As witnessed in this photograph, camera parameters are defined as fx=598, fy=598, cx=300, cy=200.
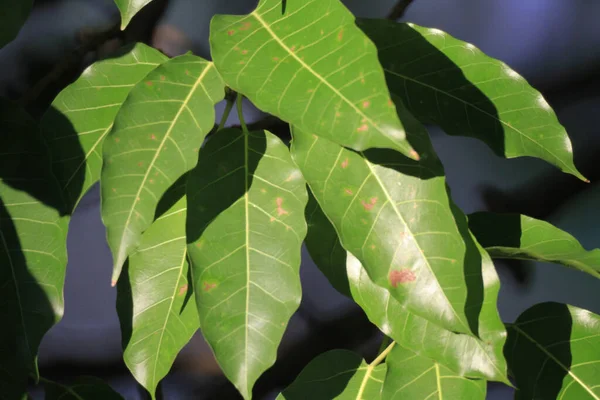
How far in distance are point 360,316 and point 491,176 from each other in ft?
1.41

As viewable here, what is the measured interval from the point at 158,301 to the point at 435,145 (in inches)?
30.8

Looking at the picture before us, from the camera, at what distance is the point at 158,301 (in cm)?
74

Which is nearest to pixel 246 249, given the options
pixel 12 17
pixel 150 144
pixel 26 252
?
pixel 150 144

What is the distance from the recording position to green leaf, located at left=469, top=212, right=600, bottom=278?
730 millimetres

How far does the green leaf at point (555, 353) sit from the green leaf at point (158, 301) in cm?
44

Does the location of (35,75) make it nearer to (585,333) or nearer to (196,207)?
(196,207)

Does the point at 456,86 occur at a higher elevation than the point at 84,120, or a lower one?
higher

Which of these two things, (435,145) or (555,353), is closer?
(555,353)

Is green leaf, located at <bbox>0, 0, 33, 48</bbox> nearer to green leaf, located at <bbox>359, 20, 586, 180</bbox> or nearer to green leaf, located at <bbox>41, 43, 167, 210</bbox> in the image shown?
green leaf, located at <bbox>41, 43, 167, 210</bbox>

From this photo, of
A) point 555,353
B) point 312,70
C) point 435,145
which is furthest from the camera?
point 435,145

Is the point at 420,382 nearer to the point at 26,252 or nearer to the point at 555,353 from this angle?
the point at 555,353

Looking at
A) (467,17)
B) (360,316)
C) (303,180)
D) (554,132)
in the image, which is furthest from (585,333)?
(467,17)

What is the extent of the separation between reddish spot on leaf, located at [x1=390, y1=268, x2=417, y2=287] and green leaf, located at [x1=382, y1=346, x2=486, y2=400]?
0.19m

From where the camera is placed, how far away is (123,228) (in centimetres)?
57
